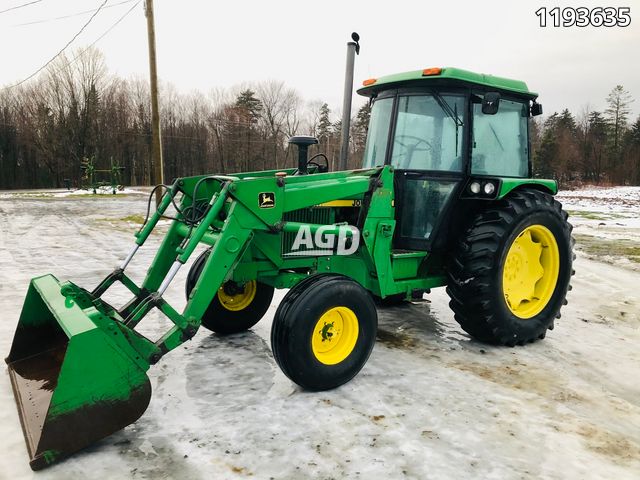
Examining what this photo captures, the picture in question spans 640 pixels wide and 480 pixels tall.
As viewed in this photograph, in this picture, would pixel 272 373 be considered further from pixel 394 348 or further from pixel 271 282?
pixel 394 348

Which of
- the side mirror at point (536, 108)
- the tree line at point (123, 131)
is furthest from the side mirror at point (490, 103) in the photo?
the tree line at point (123, 131)

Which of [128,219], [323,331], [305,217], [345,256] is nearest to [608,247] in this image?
[345,256]

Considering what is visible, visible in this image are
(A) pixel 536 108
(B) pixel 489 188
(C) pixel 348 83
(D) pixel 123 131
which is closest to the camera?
(B) pixel 489 188

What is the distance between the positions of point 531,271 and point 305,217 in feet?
7.51

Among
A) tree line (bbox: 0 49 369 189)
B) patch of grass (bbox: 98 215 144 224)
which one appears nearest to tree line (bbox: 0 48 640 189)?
tree line (bbox: 0 49 369 189)

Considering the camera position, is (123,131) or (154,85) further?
(123,131)

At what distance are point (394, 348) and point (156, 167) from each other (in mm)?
9290

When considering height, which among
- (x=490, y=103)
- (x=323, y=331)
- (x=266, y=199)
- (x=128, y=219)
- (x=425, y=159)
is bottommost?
(x=323, y=331)

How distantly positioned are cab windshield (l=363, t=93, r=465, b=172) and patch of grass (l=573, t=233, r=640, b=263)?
233 inches

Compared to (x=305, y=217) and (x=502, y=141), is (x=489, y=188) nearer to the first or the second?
(x=502, y=141)

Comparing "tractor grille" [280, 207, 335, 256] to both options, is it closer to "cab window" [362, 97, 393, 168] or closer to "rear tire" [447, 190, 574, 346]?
"cab window" [362, 97, 393, 168]

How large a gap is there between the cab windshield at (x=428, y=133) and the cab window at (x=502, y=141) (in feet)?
0.58

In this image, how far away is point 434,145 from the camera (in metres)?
4.28

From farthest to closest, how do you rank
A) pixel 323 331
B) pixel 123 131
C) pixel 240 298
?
pixel 123 131
pixel 240 298
pixel 323 331
